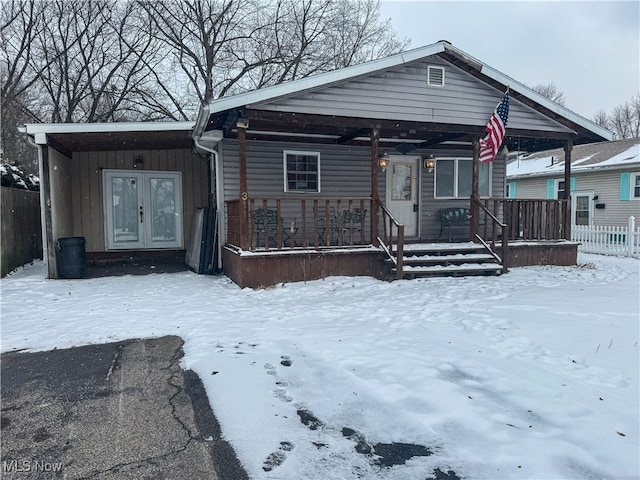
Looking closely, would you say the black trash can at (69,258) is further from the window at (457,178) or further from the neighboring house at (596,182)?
the neighboring house at (596,182)

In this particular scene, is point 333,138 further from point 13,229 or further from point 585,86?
point 585,86

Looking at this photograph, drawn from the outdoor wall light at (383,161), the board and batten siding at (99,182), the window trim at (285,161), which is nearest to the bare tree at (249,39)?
the board and batten siding at (99,182)

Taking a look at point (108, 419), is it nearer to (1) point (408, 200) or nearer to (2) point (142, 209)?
(2) point (142, 209)

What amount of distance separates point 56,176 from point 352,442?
815 cm

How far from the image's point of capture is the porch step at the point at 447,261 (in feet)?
24.3

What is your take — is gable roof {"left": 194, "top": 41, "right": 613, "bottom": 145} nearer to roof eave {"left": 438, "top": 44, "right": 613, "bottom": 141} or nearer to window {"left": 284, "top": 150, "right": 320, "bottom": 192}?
roof eave {"left": 438, "top": 44, "right": 613, "bottom": 141}

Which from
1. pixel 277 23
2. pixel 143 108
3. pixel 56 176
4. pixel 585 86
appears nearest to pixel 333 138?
pixel 56 176

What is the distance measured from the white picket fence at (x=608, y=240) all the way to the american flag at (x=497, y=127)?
16.3 ft

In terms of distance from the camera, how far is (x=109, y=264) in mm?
9742

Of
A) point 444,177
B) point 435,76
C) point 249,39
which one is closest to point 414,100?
point 435,76

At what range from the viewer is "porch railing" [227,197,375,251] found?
7.25 metres

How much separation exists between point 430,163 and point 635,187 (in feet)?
32.6

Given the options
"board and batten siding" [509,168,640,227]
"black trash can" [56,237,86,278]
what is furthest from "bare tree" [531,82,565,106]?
"black trash can" [56,237,86,278]

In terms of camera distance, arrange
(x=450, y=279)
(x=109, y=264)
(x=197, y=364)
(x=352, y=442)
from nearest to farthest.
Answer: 1. (x=352, y=442)
2. (x=197, y=364)
3. (x=450, y=279)
4. (x=109, y=264)
